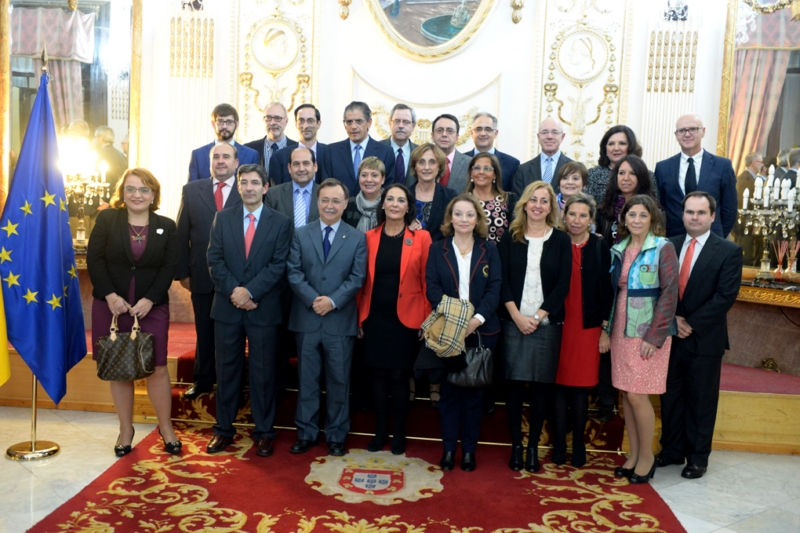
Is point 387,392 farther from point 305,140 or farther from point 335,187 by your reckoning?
point 305,140

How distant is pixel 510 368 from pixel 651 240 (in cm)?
109

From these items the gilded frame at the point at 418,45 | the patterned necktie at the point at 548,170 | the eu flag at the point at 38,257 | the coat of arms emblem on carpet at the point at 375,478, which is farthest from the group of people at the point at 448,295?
the gilded frame at the point at 418,45

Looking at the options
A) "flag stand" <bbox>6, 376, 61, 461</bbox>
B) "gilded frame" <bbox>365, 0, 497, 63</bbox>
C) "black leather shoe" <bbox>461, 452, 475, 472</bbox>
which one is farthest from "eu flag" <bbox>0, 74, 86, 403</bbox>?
"gilded frame" <bbox>365, 0, 497, 63</bbox>

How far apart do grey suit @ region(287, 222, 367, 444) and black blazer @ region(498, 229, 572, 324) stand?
34.3 inches

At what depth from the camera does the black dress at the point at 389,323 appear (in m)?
4.39

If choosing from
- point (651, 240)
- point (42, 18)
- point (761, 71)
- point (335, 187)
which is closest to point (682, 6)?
point (761, 71)

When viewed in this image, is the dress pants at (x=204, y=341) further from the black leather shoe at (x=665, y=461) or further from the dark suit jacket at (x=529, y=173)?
the black leather shoe at (x=665, y=461)

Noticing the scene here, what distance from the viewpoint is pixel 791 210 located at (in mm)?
6473

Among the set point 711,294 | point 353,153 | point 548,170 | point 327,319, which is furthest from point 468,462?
point 353,153

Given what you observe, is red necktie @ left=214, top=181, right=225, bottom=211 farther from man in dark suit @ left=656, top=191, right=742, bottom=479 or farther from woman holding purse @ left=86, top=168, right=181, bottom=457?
man in dark suit @ left=656, top=191, right=742, bottom=479

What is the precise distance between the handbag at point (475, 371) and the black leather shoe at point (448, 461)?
1.63 ft

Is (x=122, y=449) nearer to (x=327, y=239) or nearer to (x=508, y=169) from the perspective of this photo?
(x=327, y=239)

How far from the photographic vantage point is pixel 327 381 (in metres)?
4.55

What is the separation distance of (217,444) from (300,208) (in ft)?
5.27
